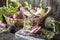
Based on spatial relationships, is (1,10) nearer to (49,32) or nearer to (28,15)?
(28,15)

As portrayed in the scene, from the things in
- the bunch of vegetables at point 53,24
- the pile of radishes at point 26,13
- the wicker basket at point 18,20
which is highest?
the pile of radishes at point 26,13

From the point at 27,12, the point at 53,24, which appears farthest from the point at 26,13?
the point at 53,24

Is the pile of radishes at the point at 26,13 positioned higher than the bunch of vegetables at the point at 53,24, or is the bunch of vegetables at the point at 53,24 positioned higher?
the pile of radishes at the point at 26,13

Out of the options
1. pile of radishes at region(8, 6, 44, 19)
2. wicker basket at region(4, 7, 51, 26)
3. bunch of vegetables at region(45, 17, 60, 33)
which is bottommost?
bunch of vegetables at region(45, 17, 60, 33)

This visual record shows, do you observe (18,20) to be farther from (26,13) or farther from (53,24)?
(53,24)

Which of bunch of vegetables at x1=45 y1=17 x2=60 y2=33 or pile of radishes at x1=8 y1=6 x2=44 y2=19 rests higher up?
pile of radishes at x1=8 y1=6 x2=44 y2=19

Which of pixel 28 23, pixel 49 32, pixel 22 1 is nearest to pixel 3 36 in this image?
pixel 28 23

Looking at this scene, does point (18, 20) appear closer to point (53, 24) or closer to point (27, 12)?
point (27, 12)

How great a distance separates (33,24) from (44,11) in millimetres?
136

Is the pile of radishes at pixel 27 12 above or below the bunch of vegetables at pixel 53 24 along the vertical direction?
above

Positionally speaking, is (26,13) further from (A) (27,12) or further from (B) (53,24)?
(B) (53,24)

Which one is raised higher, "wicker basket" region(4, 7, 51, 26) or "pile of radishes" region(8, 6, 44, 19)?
"pile of radishes" region(8, 6, 44, 19)

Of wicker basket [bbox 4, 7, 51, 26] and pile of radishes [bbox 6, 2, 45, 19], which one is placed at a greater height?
pile of radishes [bbox 6, 2, 45, 19]

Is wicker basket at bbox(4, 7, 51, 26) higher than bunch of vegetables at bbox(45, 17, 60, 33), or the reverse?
wicker basket at bbox(4, 7, 51, 26)
